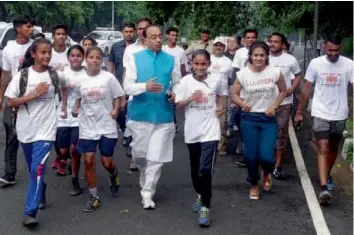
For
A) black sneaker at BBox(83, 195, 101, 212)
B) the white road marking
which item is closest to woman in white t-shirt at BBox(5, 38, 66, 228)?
black sneaker at BBox(83, 195, 101, 212)

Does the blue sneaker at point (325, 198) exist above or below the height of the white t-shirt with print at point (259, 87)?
below

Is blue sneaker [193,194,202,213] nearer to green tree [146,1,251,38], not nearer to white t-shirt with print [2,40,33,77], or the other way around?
white t-shirt with print [2,40,33,77]

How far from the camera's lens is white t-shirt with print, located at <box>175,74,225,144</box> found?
5.61 metres

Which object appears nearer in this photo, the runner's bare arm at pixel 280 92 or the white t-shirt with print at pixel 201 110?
Result: the white t-shirt with print at pixel 201 110

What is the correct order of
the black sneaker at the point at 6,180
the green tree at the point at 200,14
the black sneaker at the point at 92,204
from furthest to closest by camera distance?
the green tree at the point at 200,14 < the black sneaker at the point at 6,180 < the black sneaker at the point at 92,204

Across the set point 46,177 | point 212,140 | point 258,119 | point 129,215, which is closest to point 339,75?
point 258,119

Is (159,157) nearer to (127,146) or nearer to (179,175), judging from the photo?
(179,175)

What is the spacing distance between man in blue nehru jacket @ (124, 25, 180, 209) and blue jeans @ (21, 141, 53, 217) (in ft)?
3.13

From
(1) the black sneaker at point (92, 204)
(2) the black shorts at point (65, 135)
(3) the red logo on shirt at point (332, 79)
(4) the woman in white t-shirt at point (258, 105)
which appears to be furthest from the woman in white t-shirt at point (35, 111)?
(3) the red logo on shirt at point (332, 79)

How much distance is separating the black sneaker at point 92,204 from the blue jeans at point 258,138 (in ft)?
5.37

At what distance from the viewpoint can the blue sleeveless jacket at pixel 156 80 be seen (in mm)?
5820

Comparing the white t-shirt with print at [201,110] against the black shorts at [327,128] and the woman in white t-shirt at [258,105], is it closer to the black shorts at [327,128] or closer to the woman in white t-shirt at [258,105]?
the woman in white t-shirt at [258,105]

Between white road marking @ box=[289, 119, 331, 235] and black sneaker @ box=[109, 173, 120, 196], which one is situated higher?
black sneaker @ box=[109, 173, 120, 196]

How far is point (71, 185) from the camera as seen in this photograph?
258 inches
